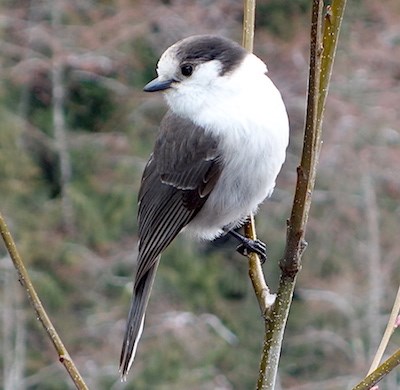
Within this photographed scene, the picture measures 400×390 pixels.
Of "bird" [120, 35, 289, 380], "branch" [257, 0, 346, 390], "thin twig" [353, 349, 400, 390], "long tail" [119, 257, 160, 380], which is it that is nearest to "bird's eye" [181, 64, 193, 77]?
"bird" [120, 35, 289, 380]

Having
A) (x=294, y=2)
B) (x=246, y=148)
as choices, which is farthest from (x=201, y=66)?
(x=294, y=2)

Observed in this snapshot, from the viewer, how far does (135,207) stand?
8.22 meters

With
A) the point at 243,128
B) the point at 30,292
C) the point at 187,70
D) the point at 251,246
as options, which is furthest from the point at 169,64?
the point at 30,292

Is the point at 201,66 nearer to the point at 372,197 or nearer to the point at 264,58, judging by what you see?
the point at 372,197

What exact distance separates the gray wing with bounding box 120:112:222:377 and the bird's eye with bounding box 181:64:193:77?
154 mm

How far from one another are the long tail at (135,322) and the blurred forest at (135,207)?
4.63m

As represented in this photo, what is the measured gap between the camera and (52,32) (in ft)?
27.3

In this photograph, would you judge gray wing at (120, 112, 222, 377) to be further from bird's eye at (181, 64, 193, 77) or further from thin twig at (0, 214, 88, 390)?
thin twig at (0, 214, 88, 390)

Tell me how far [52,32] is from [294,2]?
252 cm

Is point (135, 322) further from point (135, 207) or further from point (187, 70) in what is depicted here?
Result: point (135, 207)

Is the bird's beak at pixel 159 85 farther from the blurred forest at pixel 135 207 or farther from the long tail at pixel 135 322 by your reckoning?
the blurred forest at pixel 135 207

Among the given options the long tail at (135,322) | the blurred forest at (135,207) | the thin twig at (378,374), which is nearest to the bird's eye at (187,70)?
the long tail at (135,322)

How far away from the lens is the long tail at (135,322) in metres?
1.93

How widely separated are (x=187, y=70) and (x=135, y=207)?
6.04 m
